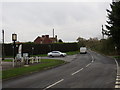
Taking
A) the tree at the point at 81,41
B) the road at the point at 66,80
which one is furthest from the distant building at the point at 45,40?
the road at the point at 66,80

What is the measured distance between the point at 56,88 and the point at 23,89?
168 cm

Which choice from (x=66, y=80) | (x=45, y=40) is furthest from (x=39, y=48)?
(x=66, y=80)

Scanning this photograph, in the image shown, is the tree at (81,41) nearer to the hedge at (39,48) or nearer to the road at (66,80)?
the hedge at (39,48)

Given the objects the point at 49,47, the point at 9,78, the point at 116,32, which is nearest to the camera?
the point at 9,78

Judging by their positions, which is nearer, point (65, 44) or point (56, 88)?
point (56, 88)

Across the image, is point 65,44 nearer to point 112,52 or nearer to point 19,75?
point 112,52

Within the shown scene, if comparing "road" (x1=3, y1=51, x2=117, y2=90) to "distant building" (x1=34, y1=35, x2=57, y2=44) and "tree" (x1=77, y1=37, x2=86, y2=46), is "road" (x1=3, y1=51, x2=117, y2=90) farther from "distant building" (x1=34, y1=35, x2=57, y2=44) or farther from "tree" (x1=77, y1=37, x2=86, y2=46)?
"tree" (x1=77, y1=37, x2=86, y2=46)

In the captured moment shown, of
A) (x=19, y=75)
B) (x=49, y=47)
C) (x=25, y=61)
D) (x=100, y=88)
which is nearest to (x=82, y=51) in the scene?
(x=49, y=47)

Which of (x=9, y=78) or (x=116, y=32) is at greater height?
(x=116, y=32)

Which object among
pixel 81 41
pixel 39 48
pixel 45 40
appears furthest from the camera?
pixel 81 41

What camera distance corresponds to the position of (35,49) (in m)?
61.7

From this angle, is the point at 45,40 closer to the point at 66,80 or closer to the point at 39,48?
the point at 39,48

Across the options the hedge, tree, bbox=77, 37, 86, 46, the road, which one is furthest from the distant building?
the road

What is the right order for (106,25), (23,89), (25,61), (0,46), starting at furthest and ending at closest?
(0,46)
(106,25)
(25,61)
(23,89)
